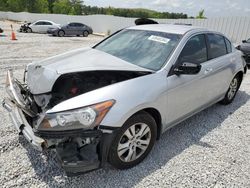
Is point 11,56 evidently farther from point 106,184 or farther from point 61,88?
point 106,184

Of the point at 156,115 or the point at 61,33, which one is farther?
the point at 61,33

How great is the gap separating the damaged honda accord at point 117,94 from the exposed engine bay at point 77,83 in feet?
0.04

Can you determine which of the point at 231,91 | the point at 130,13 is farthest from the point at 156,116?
the point at 130,13

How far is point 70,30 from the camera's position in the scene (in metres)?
22.2

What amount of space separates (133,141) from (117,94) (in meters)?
0.66

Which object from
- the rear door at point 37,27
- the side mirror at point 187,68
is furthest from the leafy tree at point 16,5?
the side mirror at point 187,68

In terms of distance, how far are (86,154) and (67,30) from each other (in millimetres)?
21258

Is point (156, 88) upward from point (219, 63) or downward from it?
downward

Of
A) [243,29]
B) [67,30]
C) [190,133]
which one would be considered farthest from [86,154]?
[67,30]

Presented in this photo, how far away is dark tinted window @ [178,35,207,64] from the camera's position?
3360mm

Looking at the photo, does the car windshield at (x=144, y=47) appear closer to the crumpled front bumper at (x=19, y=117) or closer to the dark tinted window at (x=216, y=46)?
the dark tinted window at (x=216, y=46)

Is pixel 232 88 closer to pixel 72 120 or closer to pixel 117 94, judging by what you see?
pixel 117 94

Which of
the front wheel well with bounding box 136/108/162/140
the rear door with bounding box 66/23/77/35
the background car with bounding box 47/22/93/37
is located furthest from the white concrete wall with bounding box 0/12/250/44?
the front wheel well with bounding box 136/108/162/140

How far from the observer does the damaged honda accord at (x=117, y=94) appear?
2.32m
